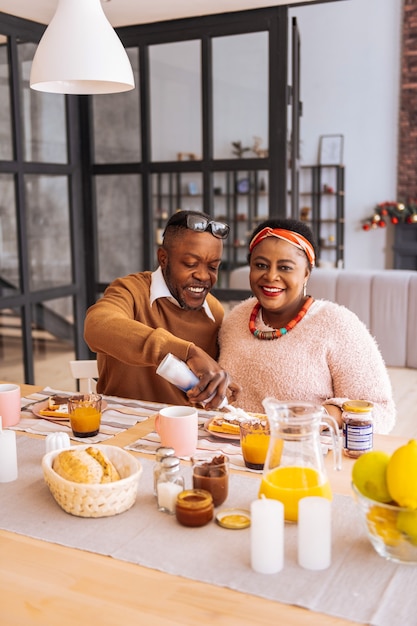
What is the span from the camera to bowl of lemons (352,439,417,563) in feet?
3.07

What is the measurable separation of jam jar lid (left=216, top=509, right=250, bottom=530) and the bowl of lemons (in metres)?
0.21

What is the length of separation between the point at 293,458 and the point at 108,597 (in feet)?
1.18

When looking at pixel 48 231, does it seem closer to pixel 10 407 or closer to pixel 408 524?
pixel 10 407

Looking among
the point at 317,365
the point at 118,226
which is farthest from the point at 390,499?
the point at 118,226

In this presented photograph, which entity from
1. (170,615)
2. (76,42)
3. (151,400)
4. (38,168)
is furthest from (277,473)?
(38,168)

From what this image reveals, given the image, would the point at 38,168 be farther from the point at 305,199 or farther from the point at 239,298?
the point at 305,199

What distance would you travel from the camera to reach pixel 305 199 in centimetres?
997

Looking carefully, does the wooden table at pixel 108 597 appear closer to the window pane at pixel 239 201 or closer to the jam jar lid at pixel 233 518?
the jam jar lid at pixel 233 518

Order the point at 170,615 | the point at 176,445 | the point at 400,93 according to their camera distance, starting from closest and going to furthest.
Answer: the point at 170,615
the point at 176,445
the point at 400,93

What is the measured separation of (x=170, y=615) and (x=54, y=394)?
1.14 meters

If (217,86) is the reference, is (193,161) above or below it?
below

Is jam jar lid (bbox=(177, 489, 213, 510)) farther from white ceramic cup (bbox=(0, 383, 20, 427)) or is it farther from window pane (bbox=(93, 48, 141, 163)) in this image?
window pane (bbox=(93, 48, 141, 163))

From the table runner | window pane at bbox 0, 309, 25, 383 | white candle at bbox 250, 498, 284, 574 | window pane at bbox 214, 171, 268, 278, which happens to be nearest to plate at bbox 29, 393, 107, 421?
the table runner

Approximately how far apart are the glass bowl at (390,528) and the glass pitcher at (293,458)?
110 millimetres
